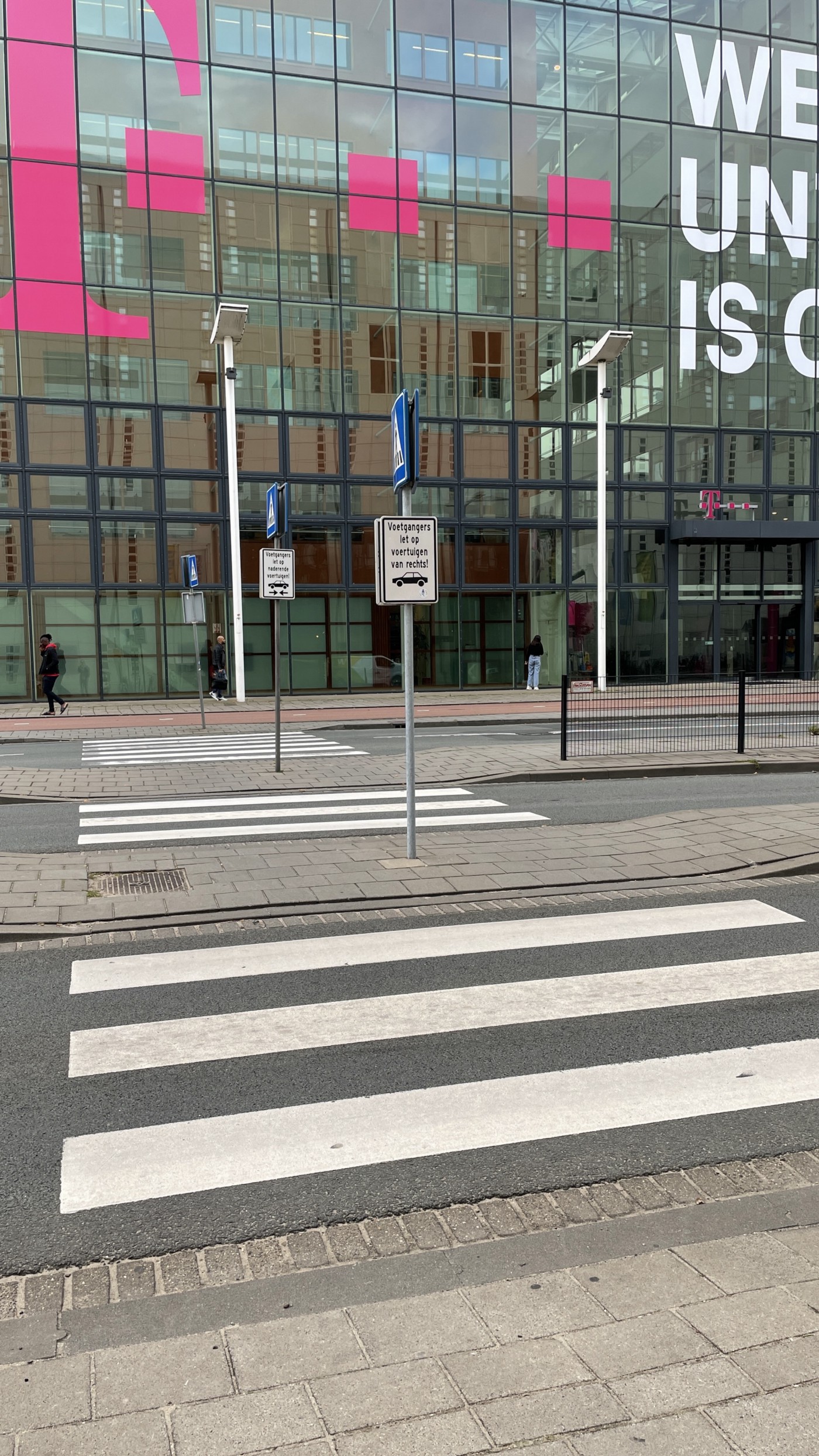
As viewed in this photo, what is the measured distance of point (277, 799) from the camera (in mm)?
12297

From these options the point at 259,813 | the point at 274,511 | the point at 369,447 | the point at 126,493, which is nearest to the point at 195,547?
the point at 126,493

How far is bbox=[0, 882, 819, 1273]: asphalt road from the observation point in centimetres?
359

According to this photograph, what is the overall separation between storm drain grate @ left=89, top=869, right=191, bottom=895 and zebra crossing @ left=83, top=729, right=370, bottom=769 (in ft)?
24.1

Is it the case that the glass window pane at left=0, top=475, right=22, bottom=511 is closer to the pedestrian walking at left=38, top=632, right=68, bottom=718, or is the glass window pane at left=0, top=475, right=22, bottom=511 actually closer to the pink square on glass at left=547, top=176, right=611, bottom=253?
the pedestrian walking at left=38, top=632, right=68, bottom=718

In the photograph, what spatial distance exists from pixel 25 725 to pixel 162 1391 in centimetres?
2153

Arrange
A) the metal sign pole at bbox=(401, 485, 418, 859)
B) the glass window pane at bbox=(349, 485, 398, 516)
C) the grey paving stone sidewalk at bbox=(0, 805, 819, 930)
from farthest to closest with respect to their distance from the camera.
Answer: the glass window pane at bbox=(349, 485, 398, 516) < the metal sign pole at bbox=(401, 485, 418, 859) < the grey paving stone sidewalk at bbox=(0, 805, 819, 930)

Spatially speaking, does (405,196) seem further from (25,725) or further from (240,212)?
(25,725)

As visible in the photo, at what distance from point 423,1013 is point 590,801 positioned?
713 centimetres

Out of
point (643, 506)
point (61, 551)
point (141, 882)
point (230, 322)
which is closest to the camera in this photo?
point (141, 882)

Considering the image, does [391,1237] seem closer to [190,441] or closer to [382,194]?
[190,441]

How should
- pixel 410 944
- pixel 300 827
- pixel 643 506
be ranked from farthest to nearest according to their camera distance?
1. pixel 643 506
2. pixel 300 827
3. pixel 410 944

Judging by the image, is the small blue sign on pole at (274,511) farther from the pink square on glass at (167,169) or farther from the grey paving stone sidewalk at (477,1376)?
the pink square on glass at (167,169)

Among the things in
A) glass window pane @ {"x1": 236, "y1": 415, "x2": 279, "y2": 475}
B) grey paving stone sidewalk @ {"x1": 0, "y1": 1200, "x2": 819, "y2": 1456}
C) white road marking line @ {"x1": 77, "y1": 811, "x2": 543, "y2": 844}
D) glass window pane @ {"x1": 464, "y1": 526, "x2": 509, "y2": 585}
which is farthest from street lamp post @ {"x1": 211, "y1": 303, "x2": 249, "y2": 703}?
grey paving stone sidewalk @ {"x1": 0, "y1": 1200, "x2": 819, "y2": 1456}

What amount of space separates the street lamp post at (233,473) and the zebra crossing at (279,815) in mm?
16200
